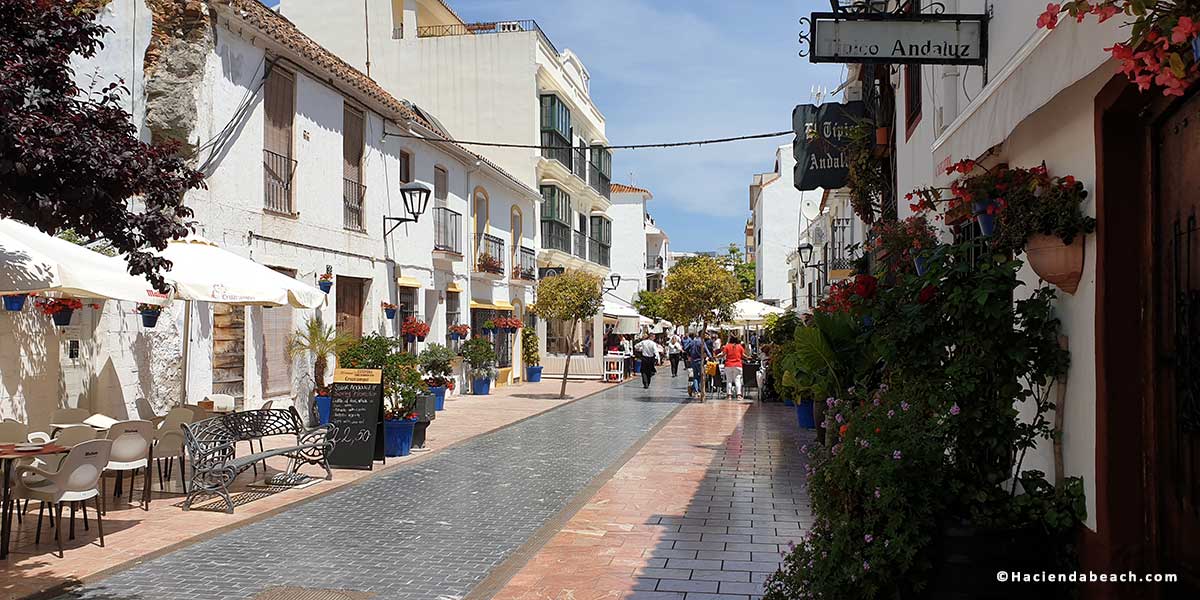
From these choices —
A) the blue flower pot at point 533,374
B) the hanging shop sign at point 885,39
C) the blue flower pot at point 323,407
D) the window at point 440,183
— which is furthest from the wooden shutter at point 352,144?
the hanging shop sign at point 885,39

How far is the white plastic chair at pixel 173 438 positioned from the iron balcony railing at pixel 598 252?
29.7 metres

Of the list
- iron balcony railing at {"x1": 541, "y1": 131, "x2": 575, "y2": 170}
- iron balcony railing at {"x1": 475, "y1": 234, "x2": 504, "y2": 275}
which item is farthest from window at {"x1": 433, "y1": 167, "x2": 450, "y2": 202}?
iron balcony railing at {"x1": 541, "y1": 131, "x2": 575, "y2": 170}

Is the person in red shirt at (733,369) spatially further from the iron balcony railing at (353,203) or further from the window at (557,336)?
the window at (557,336)

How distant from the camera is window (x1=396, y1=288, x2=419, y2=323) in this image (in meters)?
20.6

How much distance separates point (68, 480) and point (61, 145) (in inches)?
131

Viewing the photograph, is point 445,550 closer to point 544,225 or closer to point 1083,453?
point 1083,453

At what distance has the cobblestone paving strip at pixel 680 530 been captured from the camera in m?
6.32

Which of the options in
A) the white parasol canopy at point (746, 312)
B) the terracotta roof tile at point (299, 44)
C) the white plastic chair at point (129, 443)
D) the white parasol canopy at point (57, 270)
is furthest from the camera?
the white parasol canopy at point (746, 312)

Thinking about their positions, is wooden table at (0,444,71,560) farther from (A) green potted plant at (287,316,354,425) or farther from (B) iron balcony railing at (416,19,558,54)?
(B) iron balcony railing at (416,19,558,54)

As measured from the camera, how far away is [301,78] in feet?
51.9

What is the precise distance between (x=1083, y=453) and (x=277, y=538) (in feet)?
20.9

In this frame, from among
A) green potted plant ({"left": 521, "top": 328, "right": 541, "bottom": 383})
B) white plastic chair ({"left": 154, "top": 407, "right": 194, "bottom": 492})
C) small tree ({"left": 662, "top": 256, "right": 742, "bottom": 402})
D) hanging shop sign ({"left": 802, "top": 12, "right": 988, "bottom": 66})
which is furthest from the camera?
green potted plant ({"left": 521, "top": 328, "right": 541, "bottom": 383})

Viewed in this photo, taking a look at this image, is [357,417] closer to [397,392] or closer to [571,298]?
[397,392]

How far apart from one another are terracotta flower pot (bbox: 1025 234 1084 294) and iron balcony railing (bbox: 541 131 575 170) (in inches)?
1087
